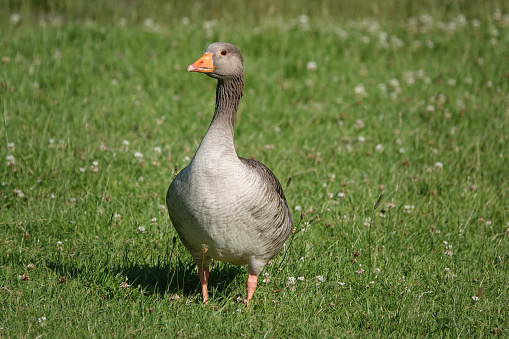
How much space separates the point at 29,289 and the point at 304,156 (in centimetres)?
394

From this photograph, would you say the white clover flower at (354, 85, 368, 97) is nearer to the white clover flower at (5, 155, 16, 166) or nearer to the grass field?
the grass field

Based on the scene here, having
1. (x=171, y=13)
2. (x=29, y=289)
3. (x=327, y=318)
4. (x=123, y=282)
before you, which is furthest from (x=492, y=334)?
(x=171, y=13)

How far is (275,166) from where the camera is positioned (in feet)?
22.7

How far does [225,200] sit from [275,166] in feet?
10.1

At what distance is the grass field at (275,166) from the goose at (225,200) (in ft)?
1.58

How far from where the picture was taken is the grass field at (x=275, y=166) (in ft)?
14.2

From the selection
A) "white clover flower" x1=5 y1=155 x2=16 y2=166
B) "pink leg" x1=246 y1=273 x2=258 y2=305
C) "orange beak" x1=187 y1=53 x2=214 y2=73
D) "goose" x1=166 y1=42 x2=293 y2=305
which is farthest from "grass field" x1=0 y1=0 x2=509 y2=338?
"orange beak" x1=187 y1=53 x2=214 y2=73

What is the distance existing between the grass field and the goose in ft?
1.58

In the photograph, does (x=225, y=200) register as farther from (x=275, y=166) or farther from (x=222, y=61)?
(x=275, y=166)

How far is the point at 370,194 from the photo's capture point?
6.25 meters

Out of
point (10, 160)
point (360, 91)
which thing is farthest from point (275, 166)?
point (10, 160)

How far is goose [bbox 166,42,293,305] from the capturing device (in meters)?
3.92

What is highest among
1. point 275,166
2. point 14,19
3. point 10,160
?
point 14,19

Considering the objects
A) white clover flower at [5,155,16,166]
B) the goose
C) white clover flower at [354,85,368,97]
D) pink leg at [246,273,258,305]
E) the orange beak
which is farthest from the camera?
white clover flower at [354,85,368,97]
